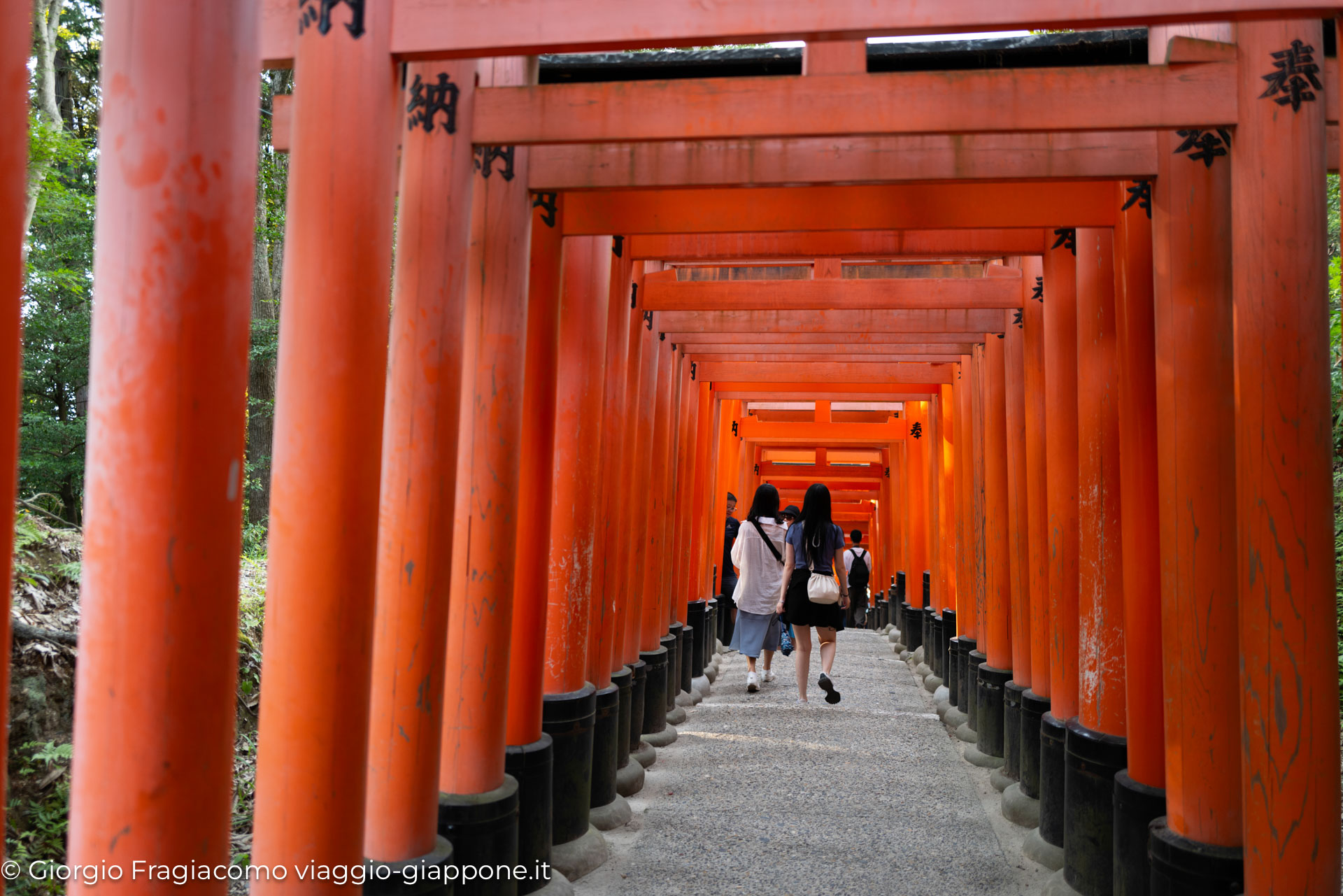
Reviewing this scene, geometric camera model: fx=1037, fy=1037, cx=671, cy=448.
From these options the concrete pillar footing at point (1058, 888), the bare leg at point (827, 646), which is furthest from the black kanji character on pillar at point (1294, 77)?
the bare leg at point (827, 646)

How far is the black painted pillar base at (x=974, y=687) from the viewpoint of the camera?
25.9ft

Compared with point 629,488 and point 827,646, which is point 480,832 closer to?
point 629,488

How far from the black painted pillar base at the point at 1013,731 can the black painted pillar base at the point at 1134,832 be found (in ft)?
7.71

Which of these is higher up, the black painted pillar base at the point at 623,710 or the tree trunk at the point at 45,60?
the tree trunk at the point at 45,60

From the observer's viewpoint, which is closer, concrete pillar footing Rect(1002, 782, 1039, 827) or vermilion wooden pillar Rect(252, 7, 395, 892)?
vermilion wooden pillar Rect(252, 7, 395, 892)

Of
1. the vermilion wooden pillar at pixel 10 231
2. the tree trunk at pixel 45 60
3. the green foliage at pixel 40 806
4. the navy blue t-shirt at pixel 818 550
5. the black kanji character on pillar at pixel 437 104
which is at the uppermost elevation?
the tree trunk at pixel 45 60

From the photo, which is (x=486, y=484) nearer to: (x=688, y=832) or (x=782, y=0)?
(x=782, y=0)

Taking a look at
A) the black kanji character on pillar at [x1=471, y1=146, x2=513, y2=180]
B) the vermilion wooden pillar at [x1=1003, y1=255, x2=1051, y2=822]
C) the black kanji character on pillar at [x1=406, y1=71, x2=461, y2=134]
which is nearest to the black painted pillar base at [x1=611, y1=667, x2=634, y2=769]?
the vermilion wooden pillar at [x1=1003, y1=255, x2=1051, y2=822]

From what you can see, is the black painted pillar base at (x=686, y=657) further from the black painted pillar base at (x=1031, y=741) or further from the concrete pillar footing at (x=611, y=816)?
the black painted pillar base at (x=1031, y=741)

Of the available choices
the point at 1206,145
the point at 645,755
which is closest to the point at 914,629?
the point at 645,755

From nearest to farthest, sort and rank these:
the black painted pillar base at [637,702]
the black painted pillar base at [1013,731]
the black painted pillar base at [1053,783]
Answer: the black painted pillar base at [1053,783] → the black painted pillar base at [1013,731] → the black painted pillar base at [637,702]

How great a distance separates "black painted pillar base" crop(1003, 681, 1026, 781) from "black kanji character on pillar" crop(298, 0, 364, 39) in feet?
17.9

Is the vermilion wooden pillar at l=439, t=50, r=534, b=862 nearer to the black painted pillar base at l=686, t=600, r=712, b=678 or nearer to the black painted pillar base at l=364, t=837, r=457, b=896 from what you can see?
the black painted pillar base at l=364, t=837, r=457, b=896

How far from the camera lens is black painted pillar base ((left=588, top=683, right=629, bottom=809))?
19.5 ft
